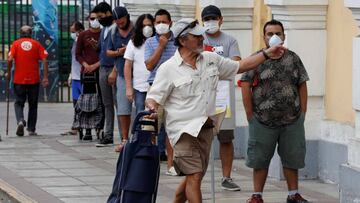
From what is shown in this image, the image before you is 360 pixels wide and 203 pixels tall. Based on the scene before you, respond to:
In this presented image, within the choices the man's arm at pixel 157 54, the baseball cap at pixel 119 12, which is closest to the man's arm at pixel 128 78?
the baseball cap at pixel 119 12

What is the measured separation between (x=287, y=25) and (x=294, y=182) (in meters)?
2.26

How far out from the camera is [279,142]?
1096cm

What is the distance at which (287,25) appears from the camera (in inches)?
495

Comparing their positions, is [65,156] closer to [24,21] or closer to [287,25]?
[287,25]

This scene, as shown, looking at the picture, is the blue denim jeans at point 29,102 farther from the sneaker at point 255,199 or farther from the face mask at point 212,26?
the sneaker at point 255,199

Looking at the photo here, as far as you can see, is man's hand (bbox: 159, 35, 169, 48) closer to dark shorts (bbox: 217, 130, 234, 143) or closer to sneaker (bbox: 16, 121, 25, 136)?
dark shorts (bbox: 217, 130, 234, 143)

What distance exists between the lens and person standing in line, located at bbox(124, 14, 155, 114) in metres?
14.1

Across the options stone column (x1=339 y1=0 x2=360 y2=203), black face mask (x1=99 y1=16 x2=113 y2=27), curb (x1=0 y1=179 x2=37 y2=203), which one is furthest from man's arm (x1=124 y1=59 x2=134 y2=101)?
stone column (x1=339 y1=0 x2=360 y2=203)

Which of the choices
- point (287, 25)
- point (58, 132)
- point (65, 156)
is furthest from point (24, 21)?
point (287, 25)

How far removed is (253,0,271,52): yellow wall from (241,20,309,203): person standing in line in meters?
3.56

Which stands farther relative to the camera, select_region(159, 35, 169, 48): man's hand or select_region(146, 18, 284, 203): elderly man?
select_region(159, 35, 169, 48): man's hand

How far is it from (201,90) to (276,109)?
1.62 metres

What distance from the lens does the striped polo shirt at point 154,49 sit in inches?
514

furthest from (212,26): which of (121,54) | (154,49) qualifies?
(121,54)
